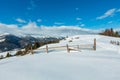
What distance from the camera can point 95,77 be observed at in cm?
1243

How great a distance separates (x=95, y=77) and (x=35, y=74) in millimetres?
4638

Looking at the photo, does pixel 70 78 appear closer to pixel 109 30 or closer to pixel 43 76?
pixel 43 76

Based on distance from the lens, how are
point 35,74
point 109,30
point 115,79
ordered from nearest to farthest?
1. point 115,79
2. point 35,74
3. point 109,30

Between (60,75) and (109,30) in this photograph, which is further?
(109,30)

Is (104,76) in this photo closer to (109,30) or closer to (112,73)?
(112,73)

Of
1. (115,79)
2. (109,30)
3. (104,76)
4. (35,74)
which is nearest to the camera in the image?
(115,79)

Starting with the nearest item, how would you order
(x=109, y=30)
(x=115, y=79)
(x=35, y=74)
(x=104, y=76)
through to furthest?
(x=115, y=79), (x=104, y=76), (x=35, y=74), (x=109, y=30)

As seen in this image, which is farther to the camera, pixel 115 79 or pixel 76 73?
pixel 76 73

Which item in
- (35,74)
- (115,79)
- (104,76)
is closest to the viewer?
(115,79)

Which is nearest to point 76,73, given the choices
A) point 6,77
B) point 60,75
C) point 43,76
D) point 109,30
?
point 60,75

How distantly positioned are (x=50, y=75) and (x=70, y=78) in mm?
1709

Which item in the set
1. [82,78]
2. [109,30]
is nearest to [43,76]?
[82,78]

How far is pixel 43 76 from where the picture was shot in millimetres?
12898

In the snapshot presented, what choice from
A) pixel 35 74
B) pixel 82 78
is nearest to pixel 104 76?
pixel 82 78
